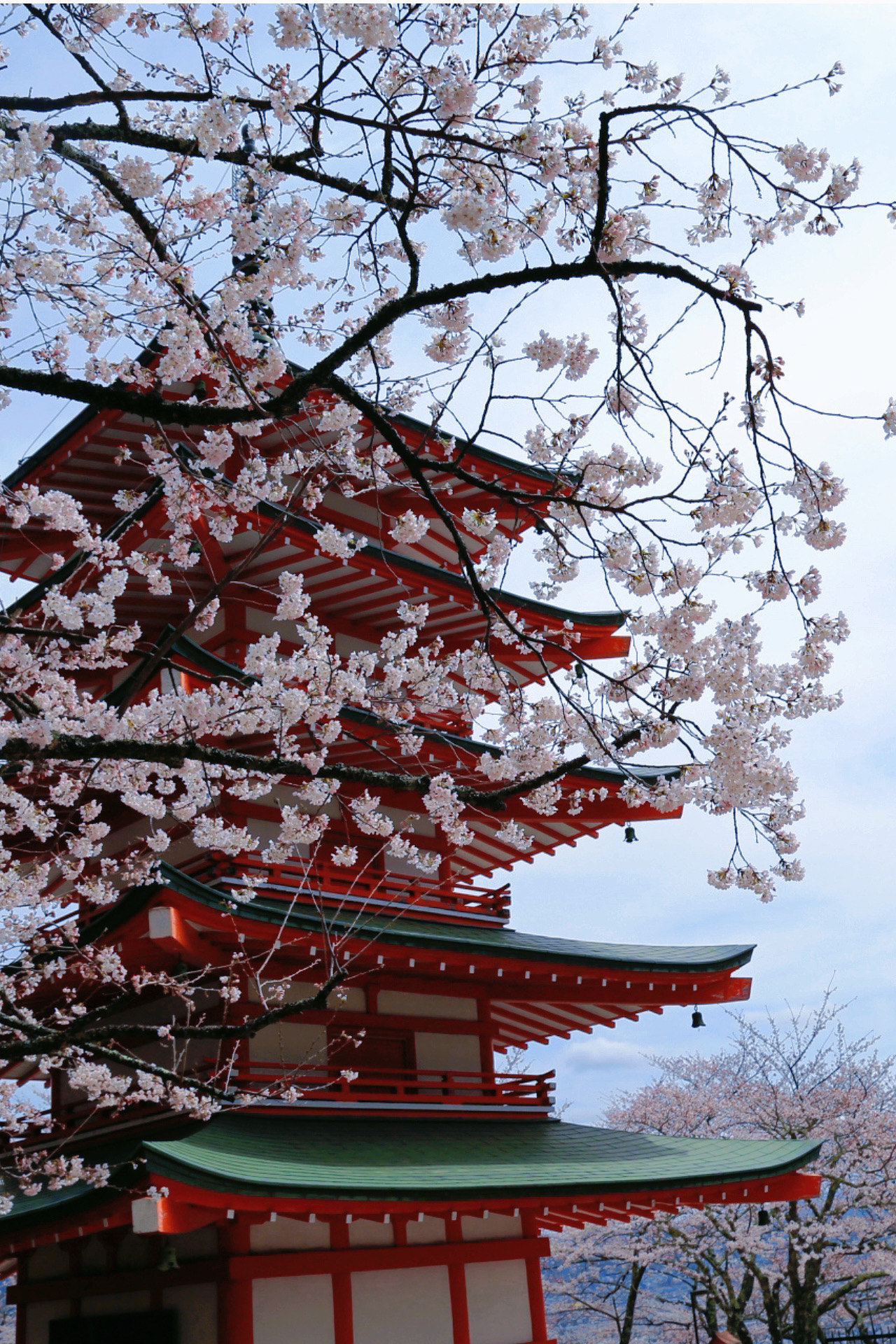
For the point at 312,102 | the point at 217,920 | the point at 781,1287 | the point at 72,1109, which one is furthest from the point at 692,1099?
the point at 312,102

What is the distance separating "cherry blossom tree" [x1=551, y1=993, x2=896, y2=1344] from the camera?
18.9 metres

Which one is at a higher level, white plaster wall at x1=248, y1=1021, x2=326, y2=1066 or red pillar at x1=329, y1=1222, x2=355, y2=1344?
white plaster wall at x1=248, y1=1021, x2=326, y2=1066

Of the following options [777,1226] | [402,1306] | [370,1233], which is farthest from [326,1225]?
[777,1226]

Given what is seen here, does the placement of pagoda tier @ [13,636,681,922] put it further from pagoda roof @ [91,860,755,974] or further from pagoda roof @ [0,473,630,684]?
pagoda roof @ [0,473,630,684]

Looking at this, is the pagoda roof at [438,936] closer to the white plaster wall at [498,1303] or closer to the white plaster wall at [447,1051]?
the white plaster wall at [447,1051]

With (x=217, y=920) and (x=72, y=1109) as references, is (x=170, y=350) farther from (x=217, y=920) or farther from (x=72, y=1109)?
(x=72, y=1109)

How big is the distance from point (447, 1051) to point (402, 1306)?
7.56 ft

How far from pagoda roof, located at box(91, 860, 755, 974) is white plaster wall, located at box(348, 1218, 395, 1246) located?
7.67 ft

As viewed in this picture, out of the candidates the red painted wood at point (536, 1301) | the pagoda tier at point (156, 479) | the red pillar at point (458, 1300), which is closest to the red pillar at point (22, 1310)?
the red pillar at point (458, 1300)

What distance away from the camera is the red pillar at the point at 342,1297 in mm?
8766

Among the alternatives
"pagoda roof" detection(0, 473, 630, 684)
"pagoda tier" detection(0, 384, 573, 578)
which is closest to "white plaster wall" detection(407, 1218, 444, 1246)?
"pagoda roof" detection(0, 473, 630, 684)

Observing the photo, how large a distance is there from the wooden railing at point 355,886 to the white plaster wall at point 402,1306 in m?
3.10

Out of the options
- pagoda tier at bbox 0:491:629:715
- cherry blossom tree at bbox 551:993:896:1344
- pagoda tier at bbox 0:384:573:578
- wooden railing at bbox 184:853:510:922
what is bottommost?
cherry blossom tree at bbox 551:993:896:1344

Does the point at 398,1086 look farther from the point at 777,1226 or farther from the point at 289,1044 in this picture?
the point at 777,1226
